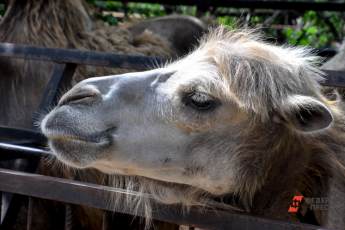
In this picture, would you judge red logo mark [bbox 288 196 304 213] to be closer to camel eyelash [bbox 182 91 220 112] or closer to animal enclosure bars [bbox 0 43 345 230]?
animal enclosure bars [bbox 0 43 345 230]

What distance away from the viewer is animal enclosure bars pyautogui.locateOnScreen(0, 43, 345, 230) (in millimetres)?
2191

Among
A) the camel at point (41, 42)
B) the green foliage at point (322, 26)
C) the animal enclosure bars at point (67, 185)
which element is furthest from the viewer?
the green foliage at point (322, 26)

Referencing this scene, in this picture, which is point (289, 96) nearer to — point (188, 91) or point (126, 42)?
point (188, 91)

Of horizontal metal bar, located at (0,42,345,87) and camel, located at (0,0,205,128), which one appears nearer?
horizontal metal bar, located at (0,42,345,87)

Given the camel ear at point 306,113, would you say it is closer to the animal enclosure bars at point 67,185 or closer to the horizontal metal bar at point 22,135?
the animal enclosure bars at point 67,185

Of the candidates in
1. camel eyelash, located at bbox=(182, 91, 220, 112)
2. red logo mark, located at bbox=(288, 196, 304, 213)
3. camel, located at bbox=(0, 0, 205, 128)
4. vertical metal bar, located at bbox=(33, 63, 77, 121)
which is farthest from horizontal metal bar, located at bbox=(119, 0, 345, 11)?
camel eyelash, located at bbox=(182, 91, 220, 112)

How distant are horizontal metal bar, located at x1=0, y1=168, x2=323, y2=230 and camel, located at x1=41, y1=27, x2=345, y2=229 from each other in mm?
55

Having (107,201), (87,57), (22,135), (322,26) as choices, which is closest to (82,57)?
(87,57)

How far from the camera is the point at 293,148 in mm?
2270

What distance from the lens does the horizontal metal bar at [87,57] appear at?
2785 millimetres

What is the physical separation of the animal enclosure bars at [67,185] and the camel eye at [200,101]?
402mm

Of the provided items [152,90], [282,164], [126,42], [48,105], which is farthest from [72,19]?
[282,164]

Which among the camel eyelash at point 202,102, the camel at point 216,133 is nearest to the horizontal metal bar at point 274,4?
the camel at point 216,133

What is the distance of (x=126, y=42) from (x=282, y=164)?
2701mm
